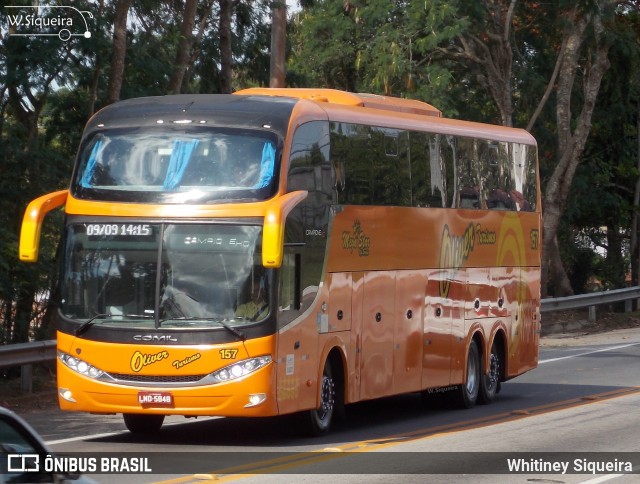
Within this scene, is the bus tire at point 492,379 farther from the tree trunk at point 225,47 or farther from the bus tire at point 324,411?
the tree trunk at point 225,47

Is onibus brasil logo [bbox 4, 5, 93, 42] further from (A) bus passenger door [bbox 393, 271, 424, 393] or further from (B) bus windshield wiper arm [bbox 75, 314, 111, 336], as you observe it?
(B) bus windshield wiper arm [bbox 75, 314, 111, 336]

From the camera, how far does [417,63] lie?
34.6 m

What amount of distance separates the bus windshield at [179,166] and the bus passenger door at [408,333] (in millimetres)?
3577

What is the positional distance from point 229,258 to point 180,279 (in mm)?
543

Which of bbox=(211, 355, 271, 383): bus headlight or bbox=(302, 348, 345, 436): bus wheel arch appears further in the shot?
bbox=(302, 348, 345, 436): bus wheel arch

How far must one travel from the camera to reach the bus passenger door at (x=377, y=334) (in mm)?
15492

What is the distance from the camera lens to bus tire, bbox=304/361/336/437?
14328 millimetres

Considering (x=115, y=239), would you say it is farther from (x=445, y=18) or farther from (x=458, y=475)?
(x=445, y=18)

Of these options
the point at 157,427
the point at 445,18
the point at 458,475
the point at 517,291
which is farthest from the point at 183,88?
the point at 458,475

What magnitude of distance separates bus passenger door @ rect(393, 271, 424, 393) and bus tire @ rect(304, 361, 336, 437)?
5.72 feet

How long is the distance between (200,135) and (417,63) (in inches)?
854

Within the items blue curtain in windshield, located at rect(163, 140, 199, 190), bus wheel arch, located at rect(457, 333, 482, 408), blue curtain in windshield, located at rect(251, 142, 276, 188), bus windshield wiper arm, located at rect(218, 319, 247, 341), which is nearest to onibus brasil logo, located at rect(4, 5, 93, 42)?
blue curtain in windshield, located at rect(163, 140, 199, 190)

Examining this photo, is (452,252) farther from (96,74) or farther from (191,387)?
(96,74)

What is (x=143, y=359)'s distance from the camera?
1308cm
